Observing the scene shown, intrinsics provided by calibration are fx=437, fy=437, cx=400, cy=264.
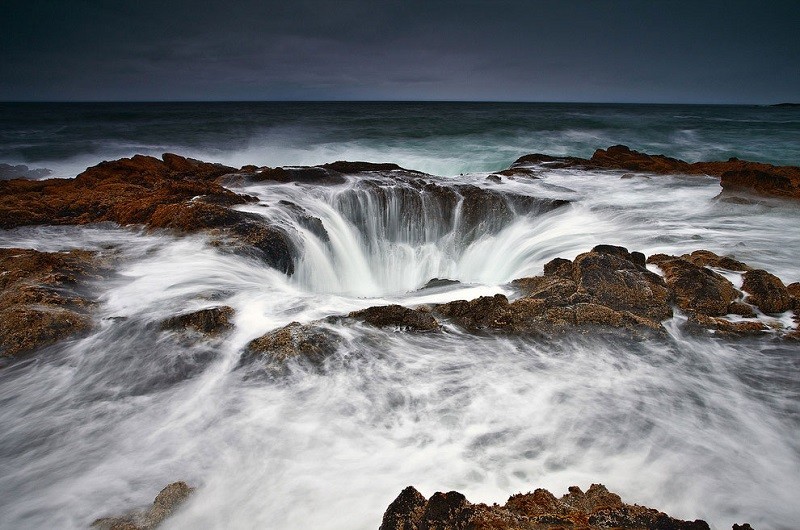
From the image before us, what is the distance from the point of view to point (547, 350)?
4254mm

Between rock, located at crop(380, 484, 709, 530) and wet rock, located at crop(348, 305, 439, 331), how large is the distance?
2439mm

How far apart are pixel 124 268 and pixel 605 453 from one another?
593cm

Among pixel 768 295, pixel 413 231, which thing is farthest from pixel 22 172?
pixel 768 295

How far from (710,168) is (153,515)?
15.4 m

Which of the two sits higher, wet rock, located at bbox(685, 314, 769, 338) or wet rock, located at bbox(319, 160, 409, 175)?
wet rock, located at bbox(319, 160, 409, 175)

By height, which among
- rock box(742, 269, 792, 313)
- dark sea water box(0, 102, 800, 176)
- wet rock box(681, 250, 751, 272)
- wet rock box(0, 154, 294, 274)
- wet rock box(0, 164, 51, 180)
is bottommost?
rock box(742, 269, 792, 313)

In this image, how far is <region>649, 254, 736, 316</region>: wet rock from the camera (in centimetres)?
471

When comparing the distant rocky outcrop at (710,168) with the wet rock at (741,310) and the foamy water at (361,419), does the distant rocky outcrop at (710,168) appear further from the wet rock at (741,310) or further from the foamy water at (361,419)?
the foamy water at (361,419)

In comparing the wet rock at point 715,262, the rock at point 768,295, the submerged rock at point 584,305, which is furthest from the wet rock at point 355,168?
the rock at point 768,295

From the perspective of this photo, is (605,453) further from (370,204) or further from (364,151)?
(364,151)

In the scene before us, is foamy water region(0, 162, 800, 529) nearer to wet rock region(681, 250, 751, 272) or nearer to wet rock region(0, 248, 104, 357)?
wet rock region(0, 248, 104, 357)

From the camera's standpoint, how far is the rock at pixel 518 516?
2.02 meters

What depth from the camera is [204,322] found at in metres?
4.52

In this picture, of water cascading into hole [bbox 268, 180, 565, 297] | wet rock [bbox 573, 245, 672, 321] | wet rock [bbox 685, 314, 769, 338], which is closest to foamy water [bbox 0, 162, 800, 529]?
wet rock [bbox 685, 314, 769, 338]
